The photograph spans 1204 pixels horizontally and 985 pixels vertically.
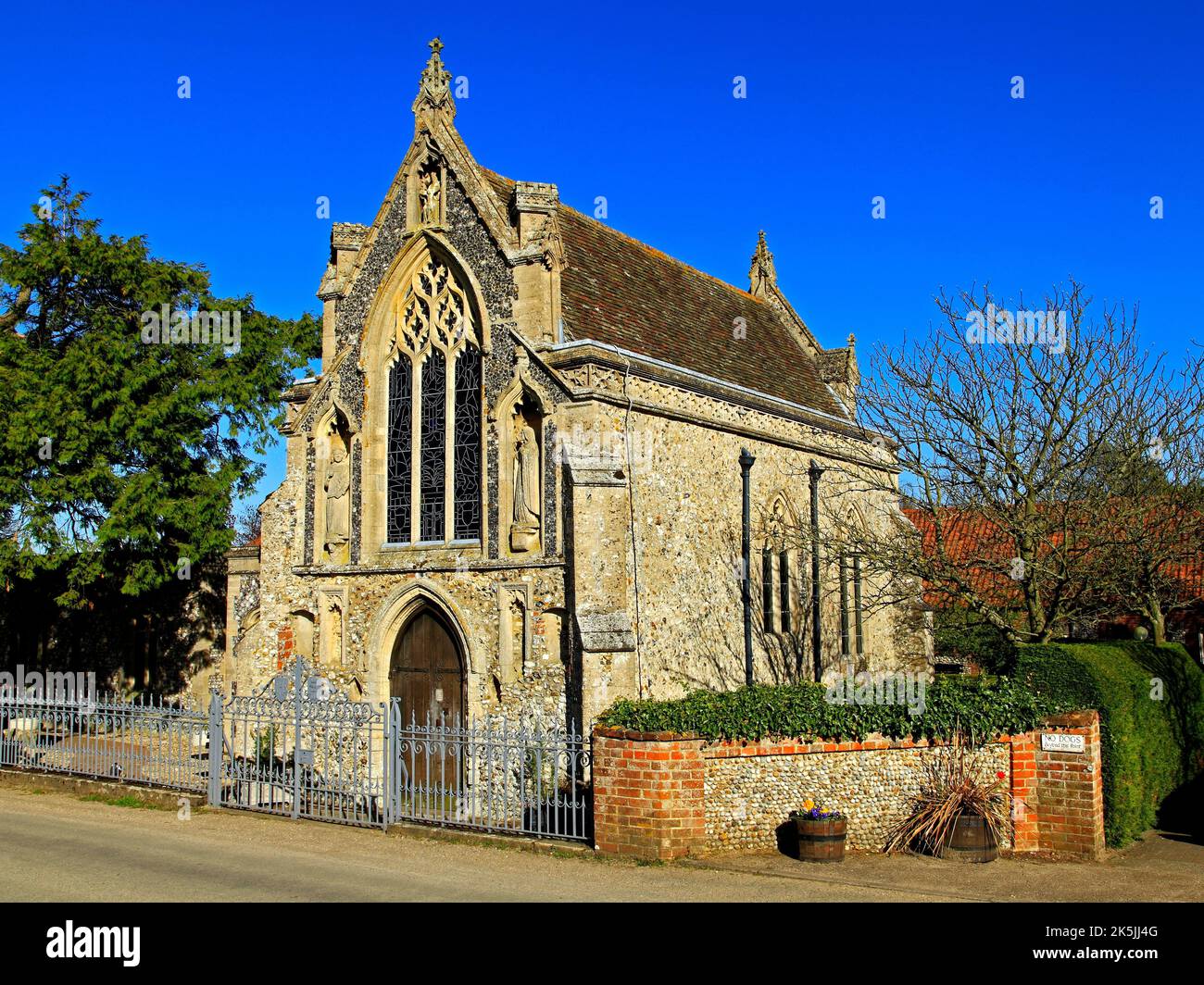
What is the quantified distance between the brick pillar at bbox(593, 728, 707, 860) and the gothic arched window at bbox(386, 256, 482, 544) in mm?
6790

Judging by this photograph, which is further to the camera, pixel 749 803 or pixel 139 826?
pixel 139 826

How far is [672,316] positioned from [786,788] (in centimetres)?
1131

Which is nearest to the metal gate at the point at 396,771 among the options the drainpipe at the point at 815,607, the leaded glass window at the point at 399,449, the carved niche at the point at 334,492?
the carved niche at the point at 334,492

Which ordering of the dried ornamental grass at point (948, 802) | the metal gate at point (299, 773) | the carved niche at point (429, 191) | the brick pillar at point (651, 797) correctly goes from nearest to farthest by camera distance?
the brick pillar at point (651, 797)
the dried ornamental grass at point (948, 802)
the metal gate at point (299, 773)
the carved niche at point (429, 191)

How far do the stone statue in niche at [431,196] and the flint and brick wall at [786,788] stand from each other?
10.5 meters

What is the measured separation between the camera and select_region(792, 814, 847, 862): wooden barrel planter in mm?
11375

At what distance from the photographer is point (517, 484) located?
54.2 ft

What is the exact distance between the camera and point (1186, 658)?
54.2 feet

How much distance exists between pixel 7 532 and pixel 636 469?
14.8m

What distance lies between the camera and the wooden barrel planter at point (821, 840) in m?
11.4

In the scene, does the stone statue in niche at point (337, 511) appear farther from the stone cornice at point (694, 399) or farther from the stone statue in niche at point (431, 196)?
the stone cornice at point (694, 399)
